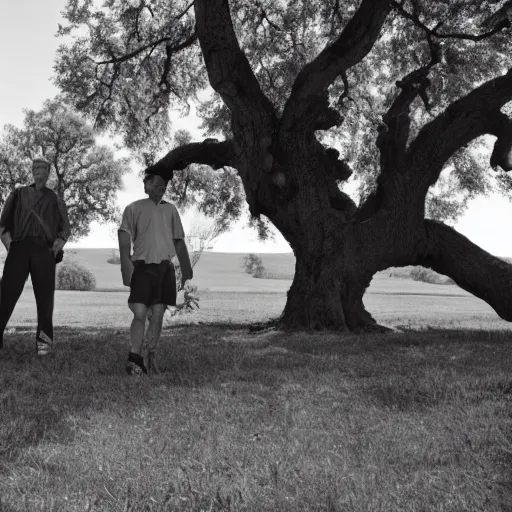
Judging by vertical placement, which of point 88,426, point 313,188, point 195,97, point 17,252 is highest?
point 195,97

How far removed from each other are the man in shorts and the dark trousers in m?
2.05

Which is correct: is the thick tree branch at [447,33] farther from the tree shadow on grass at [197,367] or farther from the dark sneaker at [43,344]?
the dark sneaker at [43,344]

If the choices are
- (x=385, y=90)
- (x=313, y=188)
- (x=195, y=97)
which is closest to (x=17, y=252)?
(x=313, y=188)

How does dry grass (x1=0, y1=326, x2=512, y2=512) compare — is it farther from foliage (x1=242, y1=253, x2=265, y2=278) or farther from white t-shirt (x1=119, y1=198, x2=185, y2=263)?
foliage (x1=242, y1=253, x2=265, y2=278)

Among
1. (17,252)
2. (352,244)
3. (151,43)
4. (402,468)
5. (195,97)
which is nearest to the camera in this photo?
(402,468)

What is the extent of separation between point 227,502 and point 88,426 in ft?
5.68

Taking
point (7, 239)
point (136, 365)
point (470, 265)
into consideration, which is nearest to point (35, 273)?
point (7, 239)

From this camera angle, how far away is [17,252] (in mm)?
8250

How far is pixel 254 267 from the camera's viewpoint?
191 ft

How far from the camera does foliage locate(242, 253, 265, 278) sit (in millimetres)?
56719

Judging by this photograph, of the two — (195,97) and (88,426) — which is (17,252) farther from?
(195,97)

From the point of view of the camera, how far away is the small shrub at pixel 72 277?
131 feet

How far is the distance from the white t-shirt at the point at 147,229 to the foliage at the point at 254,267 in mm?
49235

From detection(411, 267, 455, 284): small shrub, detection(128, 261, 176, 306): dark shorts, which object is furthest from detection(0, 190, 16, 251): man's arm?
detection(411, 267, 455, 284): small shrub
